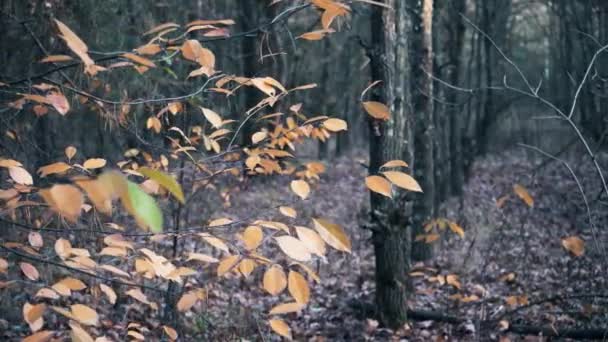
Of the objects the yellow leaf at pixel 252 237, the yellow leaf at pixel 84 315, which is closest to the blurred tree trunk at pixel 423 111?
the yellow leaf at pixel 252 237

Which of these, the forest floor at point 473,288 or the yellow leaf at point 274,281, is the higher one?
the yellow leaf at point 274,281

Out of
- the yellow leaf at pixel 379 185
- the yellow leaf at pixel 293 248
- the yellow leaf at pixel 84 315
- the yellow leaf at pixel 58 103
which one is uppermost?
the yellow leaf at pixel 58 103

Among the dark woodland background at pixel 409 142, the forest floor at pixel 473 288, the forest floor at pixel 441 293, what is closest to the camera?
the dark woodland background at pixel 409 142

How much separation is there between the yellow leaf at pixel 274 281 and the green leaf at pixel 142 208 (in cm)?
59

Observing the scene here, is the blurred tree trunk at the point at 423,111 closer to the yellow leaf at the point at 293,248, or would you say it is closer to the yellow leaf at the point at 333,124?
the yellow leaf at the point at 333,124

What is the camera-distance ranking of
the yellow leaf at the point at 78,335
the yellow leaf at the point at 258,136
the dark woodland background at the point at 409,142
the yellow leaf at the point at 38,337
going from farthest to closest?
the dark woodland background at the point at 409,142 < the yellow leaf at the point at 258,136 < the yellow leaf at the point at 38,337 < the yellow leaf at the point at 78,335

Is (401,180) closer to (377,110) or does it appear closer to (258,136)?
(377,110)

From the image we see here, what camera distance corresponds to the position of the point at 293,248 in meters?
1.51

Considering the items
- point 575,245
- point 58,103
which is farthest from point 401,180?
point 575,245

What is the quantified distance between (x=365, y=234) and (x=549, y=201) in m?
5.77

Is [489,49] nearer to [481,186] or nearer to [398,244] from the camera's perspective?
[481,186]

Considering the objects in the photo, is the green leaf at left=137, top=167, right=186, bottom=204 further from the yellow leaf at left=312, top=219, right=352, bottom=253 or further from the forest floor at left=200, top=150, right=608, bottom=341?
the forest floor at left=200, top=150, right=608, bottom=341

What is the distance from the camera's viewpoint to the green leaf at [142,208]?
94cm

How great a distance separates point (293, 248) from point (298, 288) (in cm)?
11
